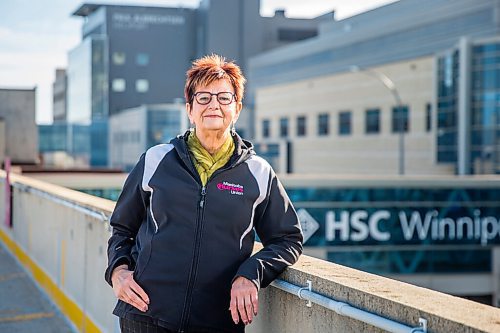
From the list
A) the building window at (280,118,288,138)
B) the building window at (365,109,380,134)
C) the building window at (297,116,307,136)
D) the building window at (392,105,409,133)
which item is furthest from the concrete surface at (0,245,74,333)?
the building window at (280,118,288,138)

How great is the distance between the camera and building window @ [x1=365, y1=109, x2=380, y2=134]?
68438mm

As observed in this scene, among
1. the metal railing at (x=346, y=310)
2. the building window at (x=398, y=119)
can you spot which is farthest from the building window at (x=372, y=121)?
the metal railing at (x=346, y=310)

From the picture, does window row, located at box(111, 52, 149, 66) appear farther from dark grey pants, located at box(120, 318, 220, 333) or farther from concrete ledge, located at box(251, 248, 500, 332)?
dark grey pants, located at box(120, 318, 220, 333)

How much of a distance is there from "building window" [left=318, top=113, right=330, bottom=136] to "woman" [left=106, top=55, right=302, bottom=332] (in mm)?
74373

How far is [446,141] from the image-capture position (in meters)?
55.2

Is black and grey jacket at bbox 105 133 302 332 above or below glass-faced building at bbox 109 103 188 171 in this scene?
below

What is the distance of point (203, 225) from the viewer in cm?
349

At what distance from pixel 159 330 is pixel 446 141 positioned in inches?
2102

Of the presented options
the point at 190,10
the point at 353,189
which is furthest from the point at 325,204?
the point at 190,10

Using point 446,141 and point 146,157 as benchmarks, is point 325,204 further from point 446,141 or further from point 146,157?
point 146,157

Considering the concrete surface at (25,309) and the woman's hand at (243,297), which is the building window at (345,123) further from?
the woman's hand at (243,297)

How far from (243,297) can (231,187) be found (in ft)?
1.53

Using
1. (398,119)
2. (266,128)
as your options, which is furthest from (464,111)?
(266,128)

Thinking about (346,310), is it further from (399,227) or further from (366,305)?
(399,227)
